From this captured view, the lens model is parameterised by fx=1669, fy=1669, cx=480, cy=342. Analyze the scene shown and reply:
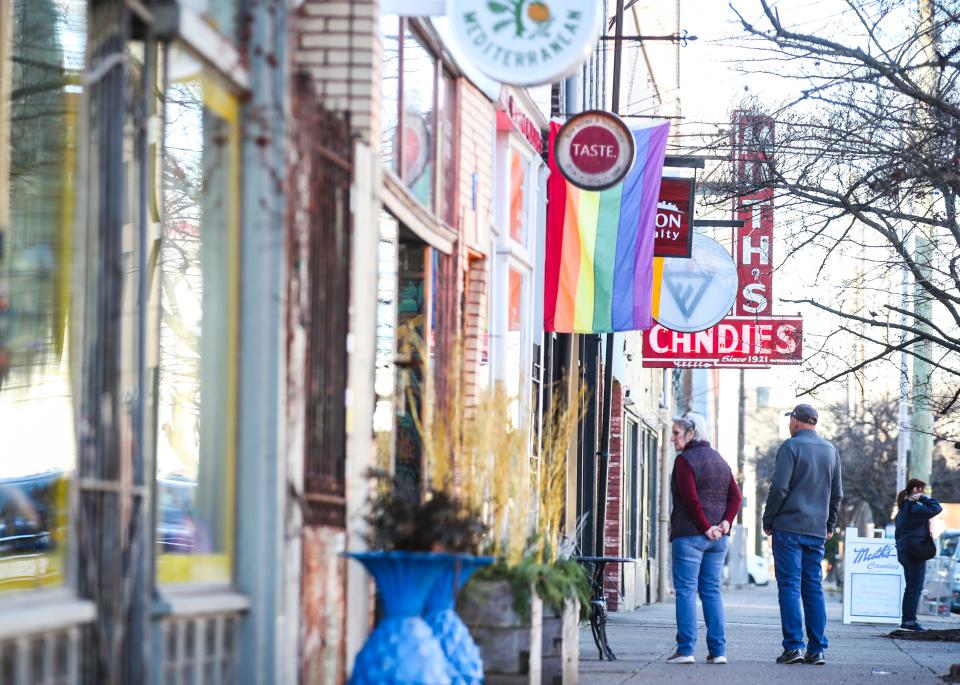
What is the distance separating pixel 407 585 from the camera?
7.04 meters

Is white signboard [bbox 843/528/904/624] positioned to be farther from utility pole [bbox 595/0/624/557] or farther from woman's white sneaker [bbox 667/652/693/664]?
woman's white sneaker [bbox 667/652/693/664]

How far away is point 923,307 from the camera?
1972cm

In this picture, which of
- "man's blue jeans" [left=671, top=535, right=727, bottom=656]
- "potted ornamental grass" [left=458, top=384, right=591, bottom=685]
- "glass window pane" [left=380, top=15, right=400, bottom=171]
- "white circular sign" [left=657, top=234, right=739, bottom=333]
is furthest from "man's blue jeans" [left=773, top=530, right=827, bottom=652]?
"white circular sign" [left=657, top=234, right=739, bottom=333]

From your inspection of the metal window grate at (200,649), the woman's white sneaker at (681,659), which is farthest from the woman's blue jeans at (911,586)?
the metal window grate at (200,649)

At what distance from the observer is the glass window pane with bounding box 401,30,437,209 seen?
10250 mm

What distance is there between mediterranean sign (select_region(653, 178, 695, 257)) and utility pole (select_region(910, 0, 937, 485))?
2.31 m

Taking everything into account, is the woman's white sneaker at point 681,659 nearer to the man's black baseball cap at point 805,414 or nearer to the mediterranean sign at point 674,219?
the man's black baseball cap at point 805,414

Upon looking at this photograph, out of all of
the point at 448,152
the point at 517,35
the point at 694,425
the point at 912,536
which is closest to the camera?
the point at 517,35

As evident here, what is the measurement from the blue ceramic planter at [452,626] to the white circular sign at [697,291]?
11.7m

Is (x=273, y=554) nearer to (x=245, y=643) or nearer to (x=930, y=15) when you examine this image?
(x=245, y=643)

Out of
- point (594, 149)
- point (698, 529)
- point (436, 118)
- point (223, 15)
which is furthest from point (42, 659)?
point (594, 149)

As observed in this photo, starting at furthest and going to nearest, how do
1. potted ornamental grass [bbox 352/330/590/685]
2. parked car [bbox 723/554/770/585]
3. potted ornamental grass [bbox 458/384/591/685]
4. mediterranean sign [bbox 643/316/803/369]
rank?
parked car [bbox 723/554/770/585] < mediterranean sign [bbox 643/316/803/369] < potted ornamental grass [bbox 458/384/591/685] < potted ornamental grass [bbox 352/330/590/685]

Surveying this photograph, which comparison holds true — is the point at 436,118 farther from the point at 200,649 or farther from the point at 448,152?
the point at 200,649

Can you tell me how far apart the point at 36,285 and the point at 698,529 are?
5.47m
